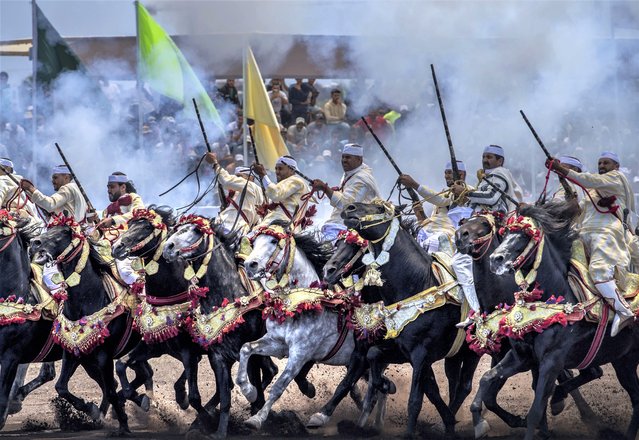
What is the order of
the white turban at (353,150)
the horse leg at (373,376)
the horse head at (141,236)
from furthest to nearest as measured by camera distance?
the white turban at (353,150)
the horse head at (141,236)
the horse leg at (373,376)

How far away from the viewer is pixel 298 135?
791 inches

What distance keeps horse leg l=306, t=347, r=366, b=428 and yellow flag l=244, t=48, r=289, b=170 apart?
667cm

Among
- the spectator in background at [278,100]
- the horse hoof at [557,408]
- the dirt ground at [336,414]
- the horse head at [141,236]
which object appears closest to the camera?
the horse head at [141,236]

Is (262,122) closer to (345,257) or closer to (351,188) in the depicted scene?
(351,188)

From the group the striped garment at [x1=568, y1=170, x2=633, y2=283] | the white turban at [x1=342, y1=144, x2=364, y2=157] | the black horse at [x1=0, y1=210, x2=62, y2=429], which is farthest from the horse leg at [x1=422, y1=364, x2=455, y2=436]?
the black horse at [x1=0, y1=210, x2=62, y2=429]

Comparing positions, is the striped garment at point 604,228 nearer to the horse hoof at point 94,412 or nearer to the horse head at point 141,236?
the horse head at point 141,236

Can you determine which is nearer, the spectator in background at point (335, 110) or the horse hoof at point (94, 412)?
the horse hoof at point (94, 412)

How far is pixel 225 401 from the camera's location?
38.2 ft

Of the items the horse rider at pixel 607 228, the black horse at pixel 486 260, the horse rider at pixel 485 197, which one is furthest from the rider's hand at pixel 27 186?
the horse rider at pixel 607 228

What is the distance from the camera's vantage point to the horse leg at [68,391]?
12133mm

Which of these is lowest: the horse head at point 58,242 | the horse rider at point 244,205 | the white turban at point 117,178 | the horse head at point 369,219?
the horse head at point 58,242

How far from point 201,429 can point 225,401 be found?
41 cm

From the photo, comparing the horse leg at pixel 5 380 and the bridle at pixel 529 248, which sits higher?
the bridle at pixel 529 248

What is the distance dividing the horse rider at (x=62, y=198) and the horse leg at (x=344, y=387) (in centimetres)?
378
